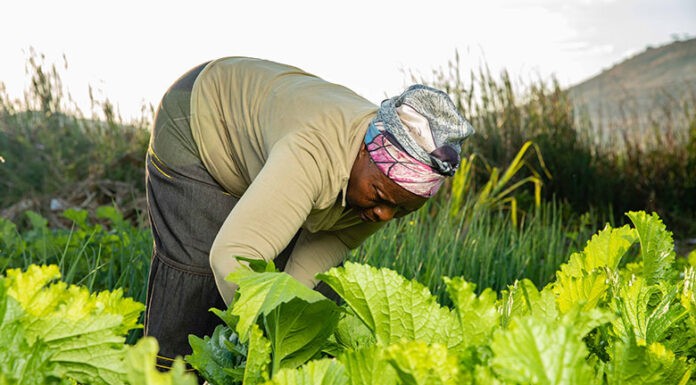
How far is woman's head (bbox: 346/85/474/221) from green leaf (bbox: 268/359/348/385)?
104 centimetres

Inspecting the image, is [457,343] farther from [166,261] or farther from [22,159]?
[22,159]

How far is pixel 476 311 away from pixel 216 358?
1.24ft

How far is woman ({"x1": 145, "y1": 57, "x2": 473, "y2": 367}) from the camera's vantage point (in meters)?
1.46

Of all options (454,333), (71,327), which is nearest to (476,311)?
(454,333)

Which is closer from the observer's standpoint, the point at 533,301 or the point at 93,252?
the point at 533,301

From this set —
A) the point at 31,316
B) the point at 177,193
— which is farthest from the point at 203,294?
the point at 31,316

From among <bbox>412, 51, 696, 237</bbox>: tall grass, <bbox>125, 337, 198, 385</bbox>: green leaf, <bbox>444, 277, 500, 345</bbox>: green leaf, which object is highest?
<bbox>125, 337, 198, 385</bbox>: green leaf

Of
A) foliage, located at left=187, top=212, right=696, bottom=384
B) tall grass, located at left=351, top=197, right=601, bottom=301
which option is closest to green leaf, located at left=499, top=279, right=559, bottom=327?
foliage, located at left=187, top=212, right=696, bottom=384

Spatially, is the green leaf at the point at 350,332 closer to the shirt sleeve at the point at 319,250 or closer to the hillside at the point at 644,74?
the shirt sleeve at the point at 319,250

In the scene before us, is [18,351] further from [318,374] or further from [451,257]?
[451,257]

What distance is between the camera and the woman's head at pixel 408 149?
63.0 inches

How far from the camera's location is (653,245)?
3.37 ft

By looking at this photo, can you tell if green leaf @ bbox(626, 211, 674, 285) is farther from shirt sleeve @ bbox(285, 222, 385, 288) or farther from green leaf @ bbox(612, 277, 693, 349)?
shirt sleeve @ bbox(285, 222, 385, 288)

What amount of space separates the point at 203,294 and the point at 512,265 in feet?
6.07
